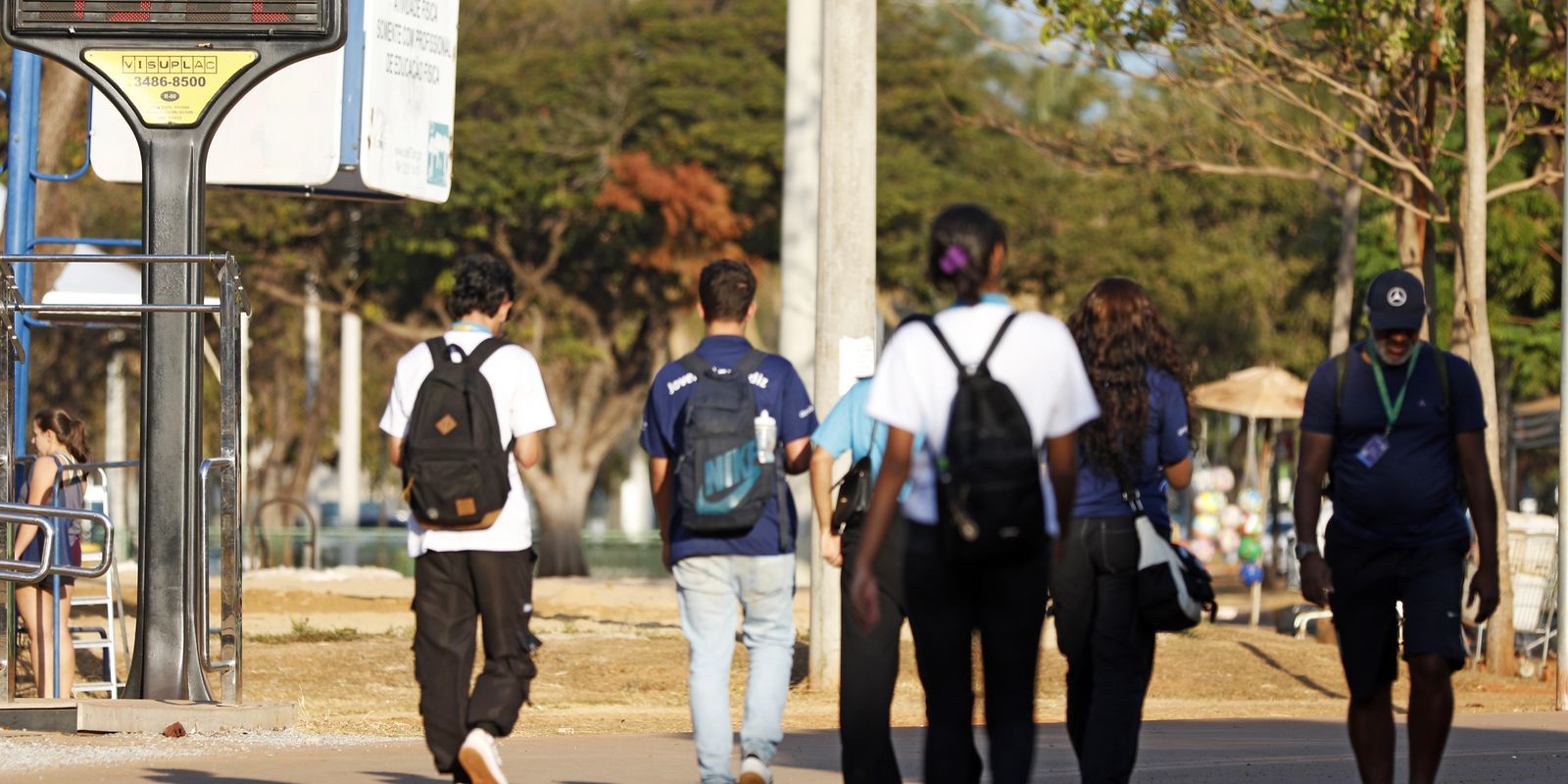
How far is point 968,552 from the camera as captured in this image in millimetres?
5473

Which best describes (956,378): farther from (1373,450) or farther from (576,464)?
(576,464)

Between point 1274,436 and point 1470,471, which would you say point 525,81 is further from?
point 1470,471

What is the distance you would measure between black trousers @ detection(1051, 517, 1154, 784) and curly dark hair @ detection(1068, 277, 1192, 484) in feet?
0.61

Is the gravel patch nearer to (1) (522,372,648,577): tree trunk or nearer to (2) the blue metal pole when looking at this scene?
(2) the blue metal pole

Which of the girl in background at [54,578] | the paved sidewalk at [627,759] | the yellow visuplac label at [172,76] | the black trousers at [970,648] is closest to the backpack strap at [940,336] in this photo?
the black trousers at [970,648]

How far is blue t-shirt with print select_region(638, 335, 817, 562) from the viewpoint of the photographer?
695cm

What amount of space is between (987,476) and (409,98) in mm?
9862

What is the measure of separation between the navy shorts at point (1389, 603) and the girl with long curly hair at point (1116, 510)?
63cm

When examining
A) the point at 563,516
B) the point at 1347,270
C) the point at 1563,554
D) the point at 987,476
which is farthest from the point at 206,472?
the point at 563,516

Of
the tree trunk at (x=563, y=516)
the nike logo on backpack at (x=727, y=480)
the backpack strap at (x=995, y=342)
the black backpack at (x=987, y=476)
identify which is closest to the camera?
the black backpack at (x=987, y=476)

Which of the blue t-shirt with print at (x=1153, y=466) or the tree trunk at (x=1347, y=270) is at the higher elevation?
the tree trunk at (x=1347, y=270)

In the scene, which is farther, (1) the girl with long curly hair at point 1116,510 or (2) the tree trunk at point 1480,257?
(2) the tree trunk at point 1480,257

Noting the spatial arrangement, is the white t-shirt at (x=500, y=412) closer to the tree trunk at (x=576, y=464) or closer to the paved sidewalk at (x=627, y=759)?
the paved sidewalk at (x=627, y=759)

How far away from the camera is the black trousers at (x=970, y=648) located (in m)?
5.62
